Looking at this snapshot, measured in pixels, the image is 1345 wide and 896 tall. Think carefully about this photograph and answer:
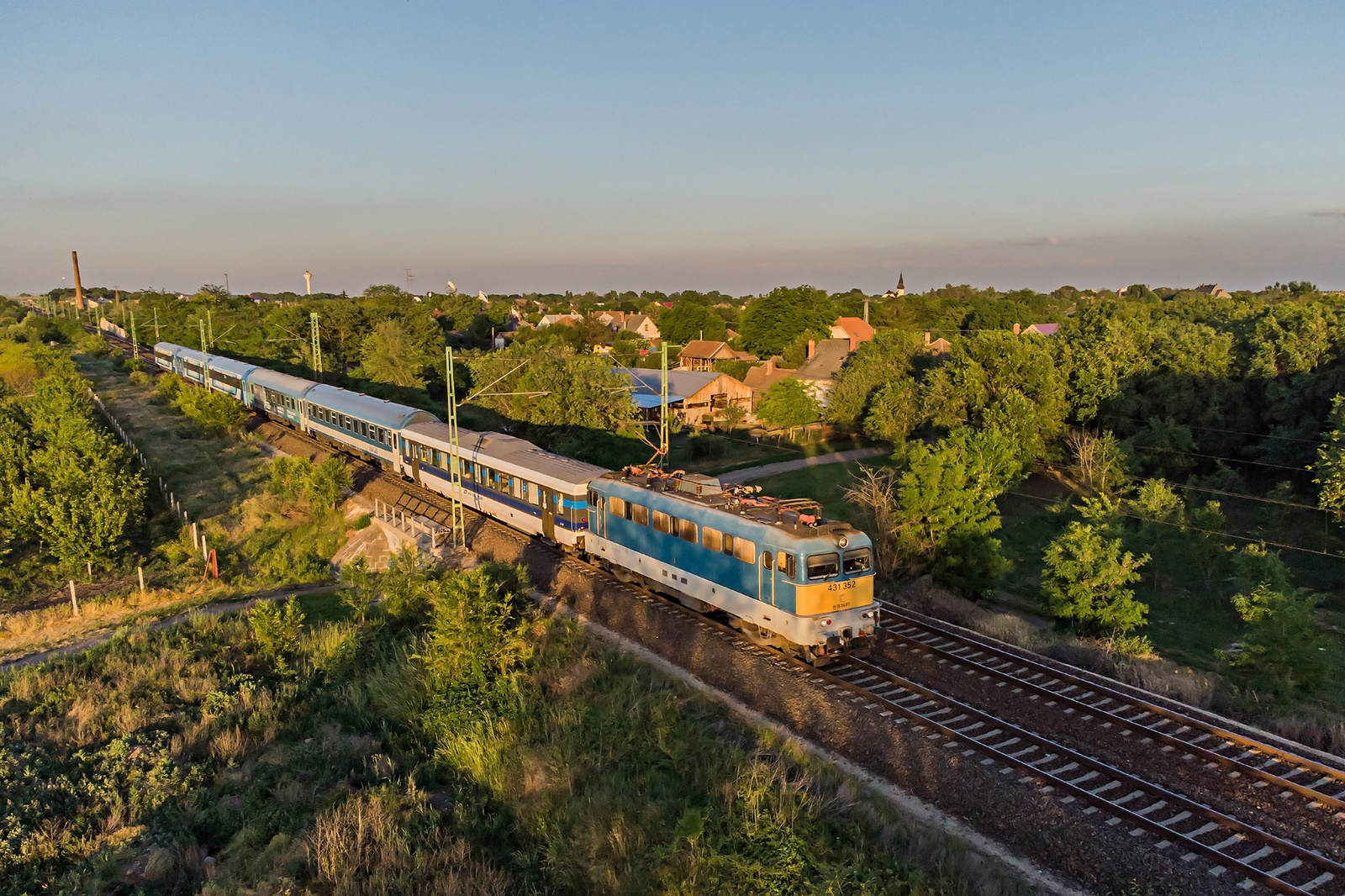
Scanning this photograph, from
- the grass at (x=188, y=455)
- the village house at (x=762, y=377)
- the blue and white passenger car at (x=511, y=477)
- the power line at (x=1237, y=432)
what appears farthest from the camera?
the village house at (x=762, y=377)

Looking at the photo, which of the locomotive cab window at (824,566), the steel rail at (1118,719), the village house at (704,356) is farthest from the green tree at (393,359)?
the steel rail at (1118,719)

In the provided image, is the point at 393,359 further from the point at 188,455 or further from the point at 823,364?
the point at 823,364

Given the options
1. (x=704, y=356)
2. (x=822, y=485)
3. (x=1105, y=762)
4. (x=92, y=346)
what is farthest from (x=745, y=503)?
(x=92, y=346)

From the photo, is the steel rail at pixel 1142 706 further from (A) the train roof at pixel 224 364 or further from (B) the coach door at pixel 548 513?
(A) the train roof at pixel 224 364

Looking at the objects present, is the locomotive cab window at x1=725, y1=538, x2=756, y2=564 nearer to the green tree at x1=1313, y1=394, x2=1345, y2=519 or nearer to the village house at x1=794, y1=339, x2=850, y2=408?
the green tree at x1=1313, y1=394, x2=1345, y2=519

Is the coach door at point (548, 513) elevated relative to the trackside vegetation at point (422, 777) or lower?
elevated

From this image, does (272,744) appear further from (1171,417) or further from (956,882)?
(1171,417)
